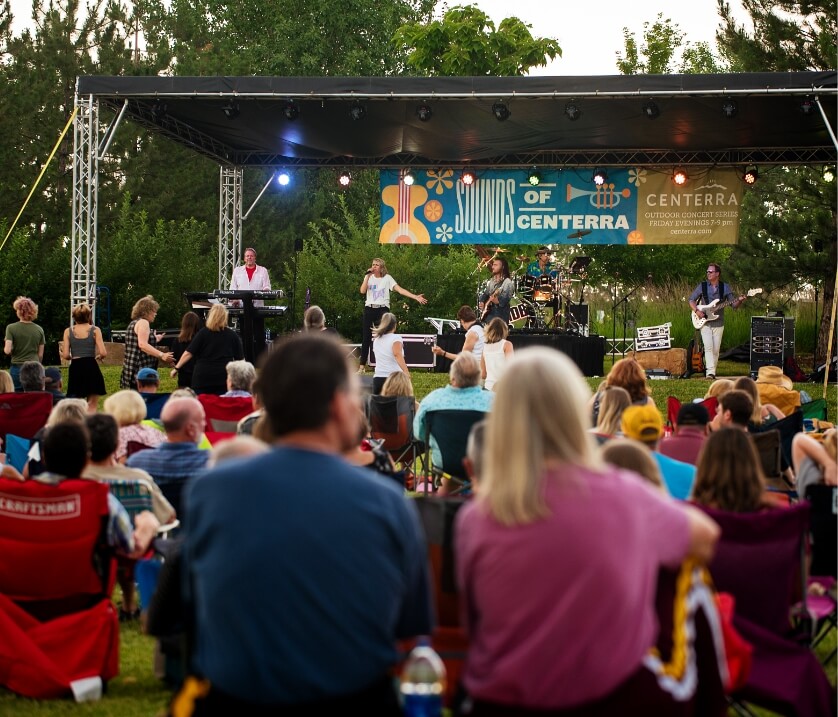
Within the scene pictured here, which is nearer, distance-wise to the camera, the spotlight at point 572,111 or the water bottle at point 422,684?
the water bottle at point 422,684

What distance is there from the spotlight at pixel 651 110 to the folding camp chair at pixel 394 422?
6122 mm

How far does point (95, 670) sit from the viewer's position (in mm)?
4090

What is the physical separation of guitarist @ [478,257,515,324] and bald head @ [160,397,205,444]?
961 centimetres

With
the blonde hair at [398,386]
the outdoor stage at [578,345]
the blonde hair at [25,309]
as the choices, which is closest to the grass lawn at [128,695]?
the blonde hair at [398,386]

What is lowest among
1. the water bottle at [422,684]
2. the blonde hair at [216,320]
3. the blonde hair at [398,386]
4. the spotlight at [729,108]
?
the water bottle at [422,684]

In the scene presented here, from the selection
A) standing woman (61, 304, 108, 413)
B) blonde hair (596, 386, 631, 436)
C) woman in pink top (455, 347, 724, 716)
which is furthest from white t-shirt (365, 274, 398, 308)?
woman in pink top (455, 347, 724, 716)

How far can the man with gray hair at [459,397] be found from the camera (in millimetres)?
6508

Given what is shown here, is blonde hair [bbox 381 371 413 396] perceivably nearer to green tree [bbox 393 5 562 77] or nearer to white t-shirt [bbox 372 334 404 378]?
white t-shirt [bbox 372 334 404 378]

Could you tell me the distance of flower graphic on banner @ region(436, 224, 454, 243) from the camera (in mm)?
15711

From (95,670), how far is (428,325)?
A: 1711cm

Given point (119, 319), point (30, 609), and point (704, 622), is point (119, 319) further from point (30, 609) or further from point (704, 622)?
point (704, 622)

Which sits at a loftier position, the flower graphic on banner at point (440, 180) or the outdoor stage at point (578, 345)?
the flower graphic on banner at point (440, 180)

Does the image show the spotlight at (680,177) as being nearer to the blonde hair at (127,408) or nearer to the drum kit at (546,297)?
the drum kit at (546,297)

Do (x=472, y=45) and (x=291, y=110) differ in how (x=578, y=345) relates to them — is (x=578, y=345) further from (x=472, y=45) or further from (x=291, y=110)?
(x=472, y=45)
